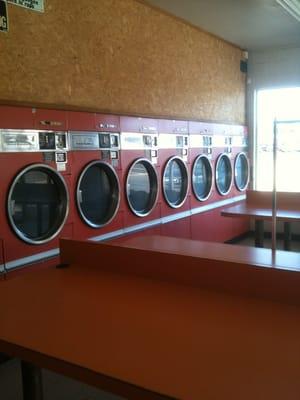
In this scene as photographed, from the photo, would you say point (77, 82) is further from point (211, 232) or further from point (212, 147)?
point (211, 232)

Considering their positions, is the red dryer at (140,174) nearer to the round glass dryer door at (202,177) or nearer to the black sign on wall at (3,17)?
the round glass dryer door at (202,177)

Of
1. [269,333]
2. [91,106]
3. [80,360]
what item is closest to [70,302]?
[80,360]

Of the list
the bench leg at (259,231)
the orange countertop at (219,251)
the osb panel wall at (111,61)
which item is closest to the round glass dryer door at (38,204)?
the osb panel wall at (111,61)

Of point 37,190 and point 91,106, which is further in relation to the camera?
point 91,106

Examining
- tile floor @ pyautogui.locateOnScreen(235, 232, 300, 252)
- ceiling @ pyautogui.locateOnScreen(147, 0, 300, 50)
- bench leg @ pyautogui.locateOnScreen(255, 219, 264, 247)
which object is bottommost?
tile floor @ pyautogui.locateOnScreen(235, 232, 300, 252)

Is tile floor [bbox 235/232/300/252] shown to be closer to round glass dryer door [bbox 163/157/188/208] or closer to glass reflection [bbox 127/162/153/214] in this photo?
round glass dryer door [bbox 163/157/188/208]

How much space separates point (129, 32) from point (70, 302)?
10.5ft

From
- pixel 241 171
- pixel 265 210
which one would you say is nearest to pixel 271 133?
pixel 241 171

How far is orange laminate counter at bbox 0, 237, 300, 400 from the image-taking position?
1250mm

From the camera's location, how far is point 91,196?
3910mm

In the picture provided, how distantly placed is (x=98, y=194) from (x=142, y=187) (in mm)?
735

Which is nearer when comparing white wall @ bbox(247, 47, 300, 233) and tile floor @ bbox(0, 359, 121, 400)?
tile floor @ bbox(0, 359, 121, 400)

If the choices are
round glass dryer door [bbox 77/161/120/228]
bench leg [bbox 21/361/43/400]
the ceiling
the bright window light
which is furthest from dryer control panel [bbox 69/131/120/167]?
the bright window light

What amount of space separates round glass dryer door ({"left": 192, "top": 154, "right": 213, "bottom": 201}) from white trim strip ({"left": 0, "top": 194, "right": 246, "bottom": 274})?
18 centimetres
